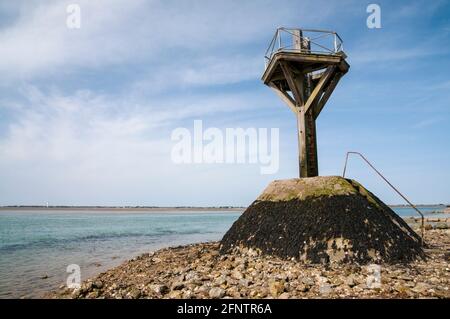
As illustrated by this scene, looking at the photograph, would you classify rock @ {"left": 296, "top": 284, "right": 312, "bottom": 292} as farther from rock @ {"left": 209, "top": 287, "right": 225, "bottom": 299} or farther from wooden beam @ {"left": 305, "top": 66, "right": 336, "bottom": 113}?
wooden beam @ {"left": 305, "top": 66, "right": 336, "bottom": 113}

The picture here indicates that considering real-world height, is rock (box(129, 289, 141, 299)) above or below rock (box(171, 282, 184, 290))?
below

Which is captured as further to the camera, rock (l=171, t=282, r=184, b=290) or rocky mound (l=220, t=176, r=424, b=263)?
rocky mound (l=220, t=176, r=424, b=263)

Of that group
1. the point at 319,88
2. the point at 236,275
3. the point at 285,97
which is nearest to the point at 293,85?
the point at 285,97

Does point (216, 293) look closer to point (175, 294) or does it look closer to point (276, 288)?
point (175, 294)

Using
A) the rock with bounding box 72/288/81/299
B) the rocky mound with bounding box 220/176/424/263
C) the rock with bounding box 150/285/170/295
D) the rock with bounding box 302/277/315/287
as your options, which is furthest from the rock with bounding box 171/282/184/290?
the rocky mound with bounding box 220/176/424/263

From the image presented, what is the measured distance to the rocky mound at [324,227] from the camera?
30.2 ft

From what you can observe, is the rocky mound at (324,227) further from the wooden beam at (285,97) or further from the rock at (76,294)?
the rock at (76,294)

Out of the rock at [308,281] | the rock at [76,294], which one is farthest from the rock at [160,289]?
the rock at [308,281]

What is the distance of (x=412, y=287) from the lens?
6551mm

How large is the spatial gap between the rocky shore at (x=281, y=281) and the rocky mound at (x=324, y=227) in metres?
0.46

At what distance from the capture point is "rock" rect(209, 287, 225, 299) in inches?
269

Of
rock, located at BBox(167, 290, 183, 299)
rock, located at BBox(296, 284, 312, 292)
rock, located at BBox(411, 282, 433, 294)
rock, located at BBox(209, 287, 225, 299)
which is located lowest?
rock, located at BBox(167, 290, 183, 299)

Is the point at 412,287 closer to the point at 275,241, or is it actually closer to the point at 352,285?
the point at 352,285
